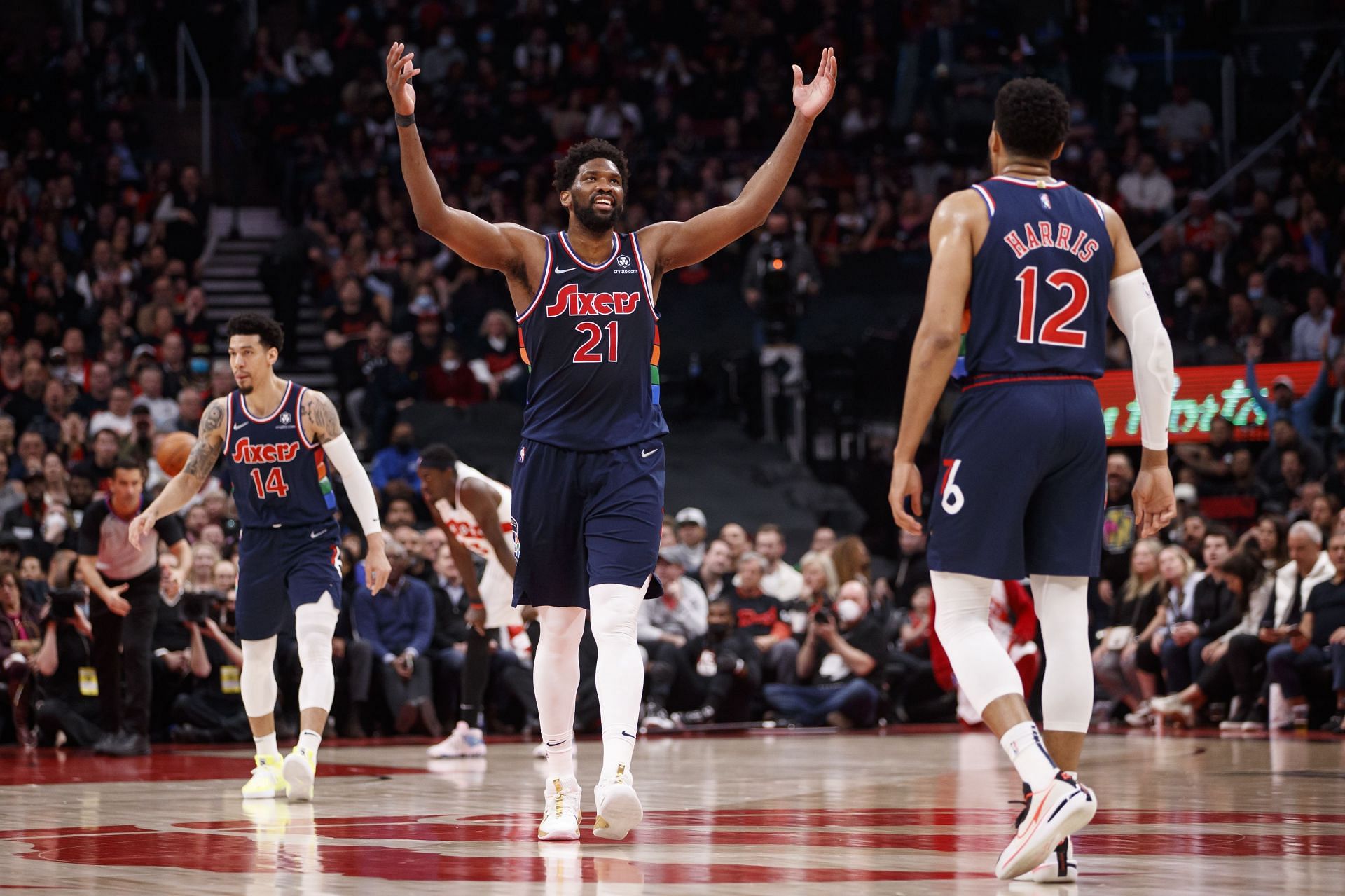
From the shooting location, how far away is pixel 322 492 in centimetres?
810

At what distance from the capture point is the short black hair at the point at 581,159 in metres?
6.11

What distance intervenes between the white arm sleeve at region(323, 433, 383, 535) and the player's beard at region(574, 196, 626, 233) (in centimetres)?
249

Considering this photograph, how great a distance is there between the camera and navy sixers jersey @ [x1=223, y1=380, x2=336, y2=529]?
26.2 feet

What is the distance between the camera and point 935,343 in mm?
4910

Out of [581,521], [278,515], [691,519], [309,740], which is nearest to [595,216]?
[581,521]

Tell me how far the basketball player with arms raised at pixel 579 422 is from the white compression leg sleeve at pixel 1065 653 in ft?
4.67

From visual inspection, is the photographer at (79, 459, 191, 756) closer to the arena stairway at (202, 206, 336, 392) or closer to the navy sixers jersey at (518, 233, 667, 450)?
the navy sixers jersey at (518, 233, 667, 450)

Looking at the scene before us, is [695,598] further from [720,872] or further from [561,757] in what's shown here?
[720,872]

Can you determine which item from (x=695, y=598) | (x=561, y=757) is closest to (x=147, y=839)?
(x=561, y=757)

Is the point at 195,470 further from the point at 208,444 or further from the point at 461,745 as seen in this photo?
the point at 461,745

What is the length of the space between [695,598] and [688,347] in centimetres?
533

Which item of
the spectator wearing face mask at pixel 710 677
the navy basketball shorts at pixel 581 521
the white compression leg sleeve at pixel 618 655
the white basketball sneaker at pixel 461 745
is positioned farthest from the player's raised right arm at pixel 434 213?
the spectator wearing face mask at pixel 710 677

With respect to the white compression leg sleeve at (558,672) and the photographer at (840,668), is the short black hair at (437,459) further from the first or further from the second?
the photographer at (840,668)

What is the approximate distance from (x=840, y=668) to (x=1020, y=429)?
9361 mm
